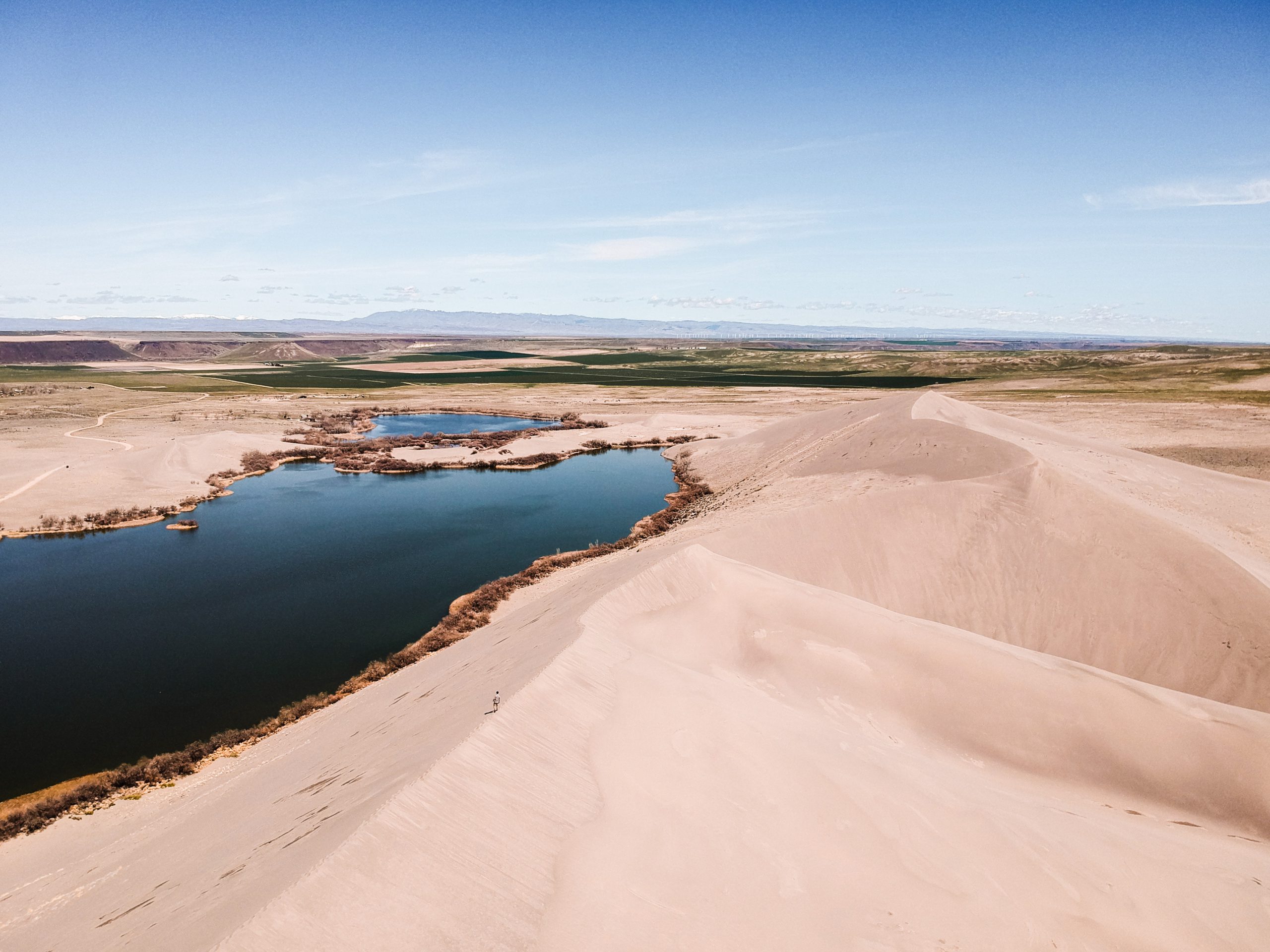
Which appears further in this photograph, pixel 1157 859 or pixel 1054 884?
pixel 1157 859

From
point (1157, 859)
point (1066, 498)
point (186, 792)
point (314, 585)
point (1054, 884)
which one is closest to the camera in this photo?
point (1054, 884)

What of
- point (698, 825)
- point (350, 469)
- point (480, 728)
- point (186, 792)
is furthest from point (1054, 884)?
point (350, 469)

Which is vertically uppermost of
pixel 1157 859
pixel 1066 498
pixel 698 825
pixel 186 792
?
pixel 1066 498

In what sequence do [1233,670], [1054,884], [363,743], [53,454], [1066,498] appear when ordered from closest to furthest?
[1054,884] → [363,743] → [1233,670] → [1066,498] → [53,454]

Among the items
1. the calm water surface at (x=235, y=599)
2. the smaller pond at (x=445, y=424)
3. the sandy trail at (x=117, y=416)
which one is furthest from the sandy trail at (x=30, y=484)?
the smaller pond at (x=445, y=424)

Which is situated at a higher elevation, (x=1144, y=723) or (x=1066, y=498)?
(x=1066, y=498)

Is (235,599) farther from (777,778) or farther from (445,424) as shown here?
(445,424)

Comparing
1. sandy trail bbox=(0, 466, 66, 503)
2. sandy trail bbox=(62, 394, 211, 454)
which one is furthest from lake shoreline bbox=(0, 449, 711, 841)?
sandy trail bbox=(62, 394, 211, 454)

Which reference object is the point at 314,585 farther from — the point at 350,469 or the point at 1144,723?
the point at 1144,723
